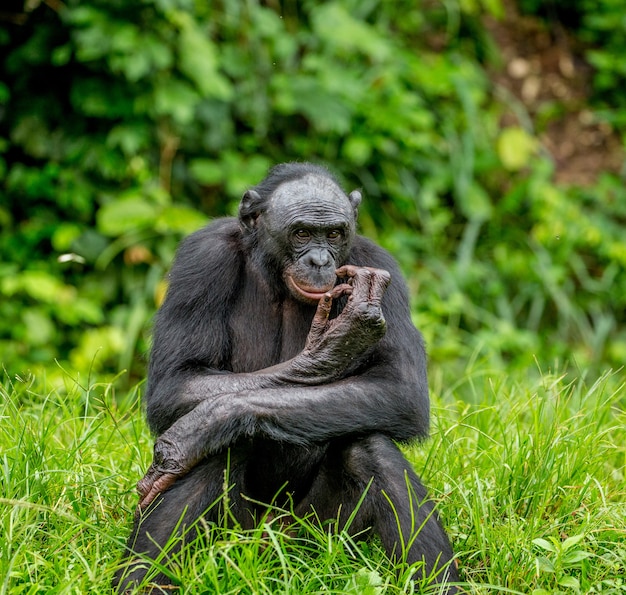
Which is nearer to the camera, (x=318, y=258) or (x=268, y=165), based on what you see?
(x=318, y=258)

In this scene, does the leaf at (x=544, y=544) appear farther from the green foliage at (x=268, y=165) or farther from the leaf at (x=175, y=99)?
the leaf at (x=175, y=99)

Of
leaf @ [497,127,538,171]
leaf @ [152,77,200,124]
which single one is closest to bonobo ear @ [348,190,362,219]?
leaf @ [152,77,200,124]

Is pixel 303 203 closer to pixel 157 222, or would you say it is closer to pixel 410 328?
pixel 410 328

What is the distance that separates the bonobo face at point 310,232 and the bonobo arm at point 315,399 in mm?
187

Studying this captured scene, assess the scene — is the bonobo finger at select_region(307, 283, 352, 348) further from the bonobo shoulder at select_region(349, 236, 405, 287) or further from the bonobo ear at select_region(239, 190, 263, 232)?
the bonobo ear at select_region(239, 190, 263, 232)

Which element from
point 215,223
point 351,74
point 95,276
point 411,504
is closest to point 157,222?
point 95,276

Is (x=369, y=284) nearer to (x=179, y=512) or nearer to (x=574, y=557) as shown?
(x=179, y=512)

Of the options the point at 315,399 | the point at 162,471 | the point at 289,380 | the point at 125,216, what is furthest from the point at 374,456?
the point at 125,216

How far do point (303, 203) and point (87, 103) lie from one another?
5048mm

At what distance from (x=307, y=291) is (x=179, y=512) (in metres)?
1.24

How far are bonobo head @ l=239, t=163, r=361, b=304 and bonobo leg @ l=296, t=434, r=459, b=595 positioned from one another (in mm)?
813

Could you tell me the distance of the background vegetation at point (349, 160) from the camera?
9203 millimetres

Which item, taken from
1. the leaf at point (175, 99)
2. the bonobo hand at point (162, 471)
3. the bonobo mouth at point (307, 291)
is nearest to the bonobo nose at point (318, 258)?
the bonobo mouth at point (307, 291)

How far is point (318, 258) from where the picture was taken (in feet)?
15.6
